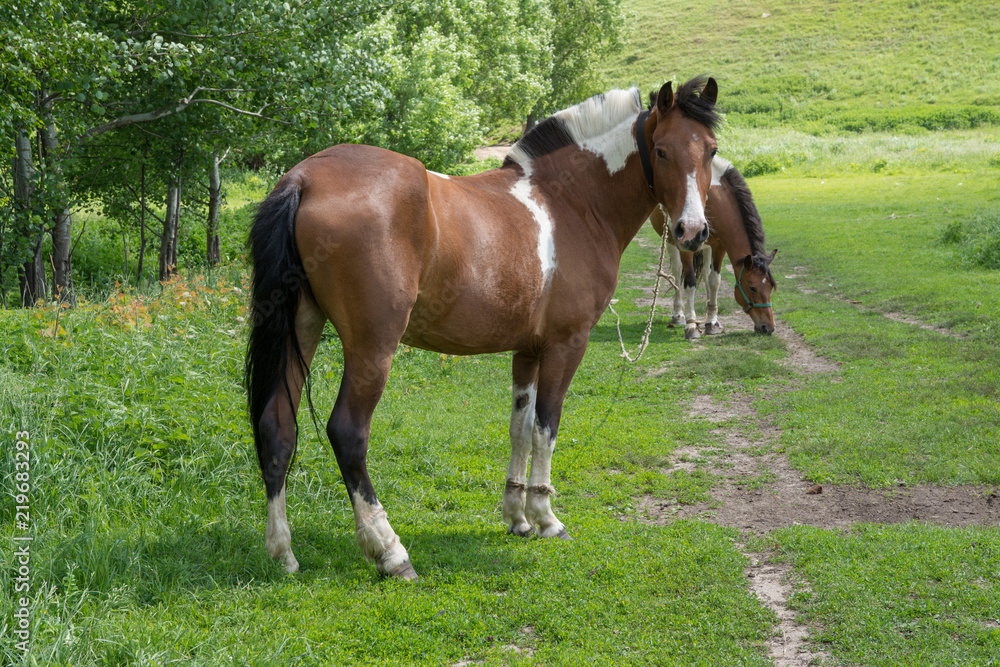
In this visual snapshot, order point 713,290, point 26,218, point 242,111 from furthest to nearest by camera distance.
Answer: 1. point 713,290
2. point 242,111
3. point 26,218

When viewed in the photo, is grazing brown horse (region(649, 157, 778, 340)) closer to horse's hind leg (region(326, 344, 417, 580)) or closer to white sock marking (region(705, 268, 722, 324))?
white sock marking (region(705, 268, 722, 324))

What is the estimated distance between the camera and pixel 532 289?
4473 millimetres

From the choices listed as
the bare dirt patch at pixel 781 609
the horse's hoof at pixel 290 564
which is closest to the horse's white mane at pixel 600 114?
the bare dirt patch at pixel 781 609

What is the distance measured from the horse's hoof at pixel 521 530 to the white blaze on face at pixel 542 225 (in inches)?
62.3

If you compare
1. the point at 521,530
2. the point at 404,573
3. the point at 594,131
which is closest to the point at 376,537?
the point at 404,573

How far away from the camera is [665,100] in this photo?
15.0 feet

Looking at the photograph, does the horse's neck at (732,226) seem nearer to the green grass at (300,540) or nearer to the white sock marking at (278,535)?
the green grass at (300,540)

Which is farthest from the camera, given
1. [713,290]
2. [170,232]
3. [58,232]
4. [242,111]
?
[170,232]

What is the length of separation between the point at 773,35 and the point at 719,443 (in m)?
71.9

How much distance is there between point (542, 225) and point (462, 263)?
31.6 inches

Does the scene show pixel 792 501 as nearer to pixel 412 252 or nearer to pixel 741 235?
pixel 412 252

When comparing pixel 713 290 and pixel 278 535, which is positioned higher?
pixel 278 535

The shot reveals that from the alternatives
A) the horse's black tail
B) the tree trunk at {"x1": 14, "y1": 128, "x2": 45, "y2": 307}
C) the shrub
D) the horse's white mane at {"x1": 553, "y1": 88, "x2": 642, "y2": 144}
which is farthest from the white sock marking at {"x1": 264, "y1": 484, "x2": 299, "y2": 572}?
the shrub

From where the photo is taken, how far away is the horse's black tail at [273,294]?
12.1 ft
